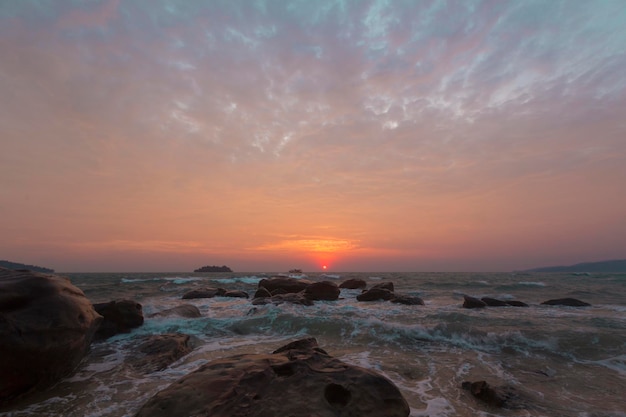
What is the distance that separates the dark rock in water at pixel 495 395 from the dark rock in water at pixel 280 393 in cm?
203

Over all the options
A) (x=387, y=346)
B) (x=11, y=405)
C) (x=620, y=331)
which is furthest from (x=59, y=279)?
(x=620, y=331)

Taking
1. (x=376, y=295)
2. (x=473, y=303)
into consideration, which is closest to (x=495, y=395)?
(x=473, y=303)

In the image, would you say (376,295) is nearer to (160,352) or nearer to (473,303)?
(473,303)

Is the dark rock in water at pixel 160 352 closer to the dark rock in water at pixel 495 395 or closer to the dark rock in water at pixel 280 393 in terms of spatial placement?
the dark rock in water at pixel 280 393

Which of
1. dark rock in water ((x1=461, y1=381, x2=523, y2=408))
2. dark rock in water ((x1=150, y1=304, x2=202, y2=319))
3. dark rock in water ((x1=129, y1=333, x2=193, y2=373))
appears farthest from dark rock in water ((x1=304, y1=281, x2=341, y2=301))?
dark rock in water ((x1=461, y1=381, x2=523, y2=408))

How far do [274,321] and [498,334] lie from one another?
740 cm

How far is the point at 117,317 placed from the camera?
10.7 meters

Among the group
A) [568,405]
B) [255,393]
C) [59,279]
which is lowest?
[568,405]

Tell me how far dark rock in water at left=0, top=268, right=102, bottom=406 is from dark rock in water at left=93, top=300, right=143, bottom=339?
3.17m

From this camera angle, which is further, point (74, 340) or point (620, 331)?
point (620, 331)

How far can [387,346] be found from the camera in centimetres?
918

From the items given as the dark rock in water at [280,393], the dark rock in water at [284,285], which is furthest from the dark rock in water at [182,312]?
the dark rock in water at [284,285]

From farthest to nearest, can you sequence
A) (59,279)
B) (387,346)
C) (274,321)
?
(274,321)
(387,346)
(59,279)

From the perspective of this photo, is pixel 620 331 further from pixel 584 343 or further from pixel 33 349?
pixel 33 349
